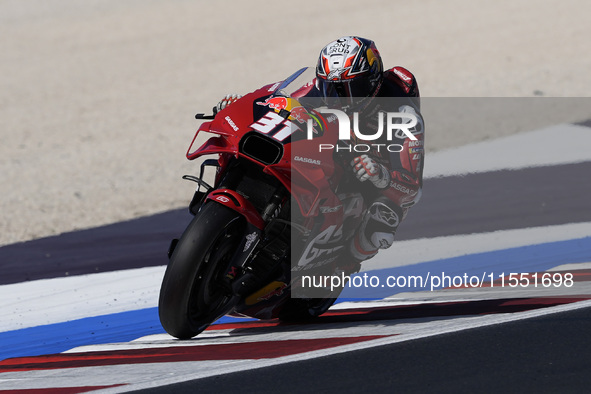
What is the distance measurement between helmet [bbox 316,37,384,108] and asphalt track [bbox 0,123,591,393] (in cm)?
136

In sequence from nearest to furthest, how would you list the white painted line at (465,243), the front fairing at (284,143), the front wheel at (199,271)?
the front wheel at (199,271) → the front fairing at (284,143) → the white painted line at (465,243)

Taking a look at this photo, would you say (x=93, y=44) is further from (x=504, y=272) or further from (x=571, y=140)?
(x=504, y=272)

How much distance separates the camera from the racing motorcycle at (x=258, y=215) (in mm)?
5223

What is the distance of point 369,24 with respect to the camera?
2164 cm

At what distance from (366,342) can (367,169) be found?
37.2 inches

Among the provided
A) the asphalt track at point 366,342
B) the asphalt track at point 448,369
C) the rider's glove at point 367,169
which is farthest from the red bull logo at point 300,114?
the asphalt track at point 448,369

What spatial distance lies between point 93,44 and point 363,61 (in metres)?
17.1

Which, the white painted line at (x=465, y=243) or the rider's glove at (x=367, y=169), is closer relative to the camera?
the rider's glove at (x=367, y=169)

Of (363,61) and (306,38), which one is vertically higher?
(306,38)

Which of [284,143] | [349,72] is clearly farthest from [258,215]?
[349,72]

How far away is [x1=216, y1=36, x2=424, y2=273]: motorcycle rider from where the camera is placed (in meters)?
5.82

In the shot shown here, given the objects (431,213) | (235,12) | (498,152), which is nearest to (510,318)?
(431,213)

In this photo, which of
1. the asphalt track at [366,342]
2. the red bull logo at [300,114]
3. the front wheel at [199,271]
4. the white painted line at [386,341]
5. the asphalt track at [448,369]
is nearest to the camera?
the asphalt track at [448,369]

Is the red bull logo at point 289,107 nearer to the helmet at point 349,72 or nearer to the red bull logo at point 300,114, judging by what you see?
the red bull logo at point 300,114
